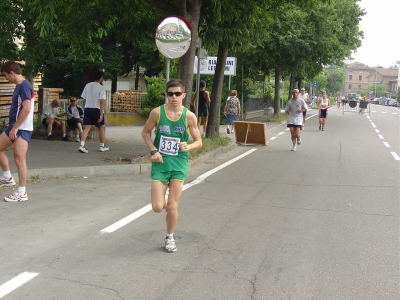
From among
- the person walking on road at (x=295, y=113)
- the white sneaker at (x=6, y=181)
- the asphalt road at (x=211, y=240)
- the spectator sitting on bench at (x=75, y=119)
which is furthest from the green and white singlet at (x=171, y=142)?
the person walking on road at (x=295, y=113)

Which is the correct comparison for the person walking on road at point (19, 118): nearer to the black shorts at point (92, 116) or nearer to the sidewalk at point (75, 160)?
the sidewalk at point (75, 160)

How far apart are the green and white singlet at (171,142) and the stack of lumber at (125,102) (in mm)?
21455

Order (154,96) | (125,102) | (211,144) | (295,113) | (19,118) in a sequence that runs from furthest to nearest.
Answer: (125,102), (154,96), (295,113), (211,144), (19,118)

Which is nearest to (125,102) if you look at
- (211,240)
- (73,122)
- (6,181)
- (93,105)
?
(73,122)

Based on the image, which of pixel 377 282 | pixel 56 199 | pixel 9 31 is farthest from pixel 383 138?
pixel 377 282

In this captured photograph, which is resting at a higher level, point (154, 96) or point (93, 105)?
point (154, 96)

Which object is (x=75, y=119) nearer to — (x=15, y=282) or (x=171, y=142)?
(x=171, y=142)

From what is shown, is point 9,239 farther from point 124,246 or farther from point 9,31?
point 9,31

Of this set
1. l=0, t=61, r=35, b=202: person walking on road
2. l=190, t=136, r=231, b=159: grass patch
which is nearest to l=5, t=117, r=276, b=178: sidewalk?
l=190, t=136, r=231, b=159: grass patch

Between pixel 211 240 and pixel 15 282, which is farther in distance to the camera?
pixel 211 240

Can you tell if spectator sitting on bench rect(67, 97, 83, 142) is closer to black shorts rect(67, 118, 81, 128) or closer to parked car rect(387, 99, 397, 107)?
black shorts rect(67, 118, 81, 128)

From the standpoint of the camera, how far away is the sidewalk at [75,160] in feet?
34.2

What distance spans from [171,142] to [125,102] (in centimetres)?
2165

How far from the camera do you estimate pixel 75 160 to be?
11.9 metres
